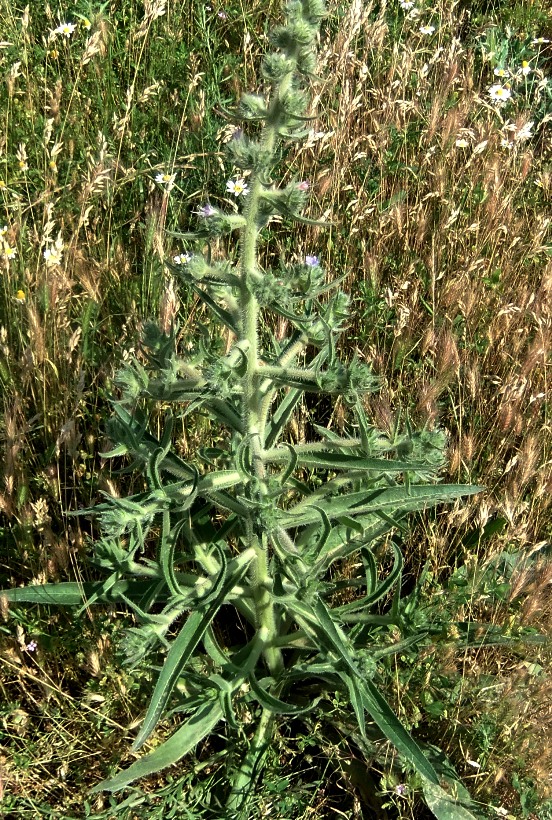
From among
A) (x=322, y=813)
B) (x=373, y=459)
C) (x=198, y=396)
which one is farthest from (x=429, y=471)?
(x=322, y=813)

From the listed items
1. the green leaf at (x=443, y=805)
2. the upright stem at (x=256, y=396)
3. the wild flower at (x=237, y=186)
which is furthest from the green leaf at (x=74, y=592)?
the wild flower at (x=237, y=186)

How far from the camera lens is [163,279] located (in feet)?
9.27

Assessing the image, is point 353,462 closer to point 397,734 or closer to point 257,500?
point 257,500

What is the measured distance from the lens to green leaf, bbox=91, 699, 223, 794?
1966 mm

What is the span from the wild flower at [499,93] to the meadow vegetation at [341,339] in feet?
0.10

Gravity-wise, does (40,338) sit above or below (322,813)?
above

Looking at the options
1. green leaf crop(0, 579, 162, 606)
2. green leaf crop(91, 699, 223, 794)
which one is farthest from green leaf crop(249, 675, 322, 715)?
green leaf crop(0, 579, 162, 606)

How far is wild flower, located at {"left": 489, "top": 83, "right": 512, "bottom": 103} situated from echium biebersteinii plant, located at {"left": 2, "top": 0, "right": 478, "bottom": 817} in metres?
2.13

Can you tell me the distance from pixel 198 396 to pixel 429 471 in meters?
0.58

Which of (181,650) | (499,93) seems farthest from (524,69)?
(181,650)

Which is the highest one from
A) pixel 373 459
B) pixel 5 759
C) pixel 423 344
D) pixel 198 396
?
pixel 198 396

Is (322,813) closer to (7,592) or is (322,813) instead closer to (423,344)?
(7,592)

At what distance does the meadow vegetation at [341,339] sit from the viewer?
2282 mm

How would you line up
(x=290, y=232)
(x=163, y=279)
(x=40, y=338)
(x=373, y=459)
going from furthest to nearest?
(x=290, y=232), (x=163, y=279), (x=40, y=338), (x=373, y=459)
